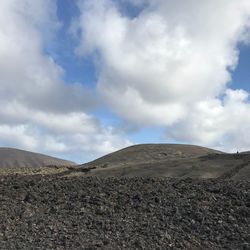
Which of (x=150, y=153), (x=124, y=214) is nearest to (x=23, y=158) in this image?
(x=150, y=153)

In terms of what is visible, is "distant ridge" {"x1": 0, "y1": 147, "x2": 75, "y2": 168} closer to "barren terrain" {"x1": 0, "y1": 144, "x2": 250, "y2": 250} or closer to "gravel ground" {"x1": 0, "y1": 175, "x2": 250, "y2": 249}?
"barren terrain" {"x1": 0, "y1": 144, "x2": 250, "y2": 250}

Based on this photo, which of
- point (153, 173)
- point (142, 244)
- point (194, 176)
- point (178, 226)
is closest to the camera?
point (142, 244)

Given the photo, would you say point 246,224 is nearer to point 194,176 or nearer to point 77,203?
point 77,203

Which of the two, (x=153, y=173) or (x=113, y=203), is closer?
(x=113, y=203)

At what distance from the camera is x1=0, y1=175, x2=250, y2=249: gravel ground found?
1241 centimetres

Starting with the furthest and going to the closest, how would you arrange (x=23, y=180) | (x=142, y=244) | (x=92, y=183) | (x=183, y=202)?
(x=23, y=180) < (x=92, y=183) < (x=183, y=202) < (x=142, y=244)

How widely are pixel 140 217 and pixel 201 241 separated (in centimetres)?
217

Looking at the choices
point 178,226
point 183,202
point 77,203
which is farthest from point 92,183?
point 178,226

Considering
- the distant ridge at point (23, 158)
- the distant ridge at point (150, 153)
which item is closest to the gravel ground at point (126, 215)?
the distant ridge at point (150, 153)

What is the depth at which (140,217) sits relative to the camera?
14211 mm

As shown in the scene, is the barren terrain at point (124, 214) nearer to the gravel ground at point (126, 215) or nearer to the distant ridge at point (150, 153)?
the gravel ground at point (126, 215)

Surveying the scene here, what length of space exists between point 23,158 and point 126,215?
78892mm

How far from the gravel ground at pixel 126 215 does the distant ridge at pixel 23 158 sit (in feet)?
215

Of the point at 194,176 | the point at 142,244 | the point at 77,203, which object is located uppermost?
the point at 194,176
